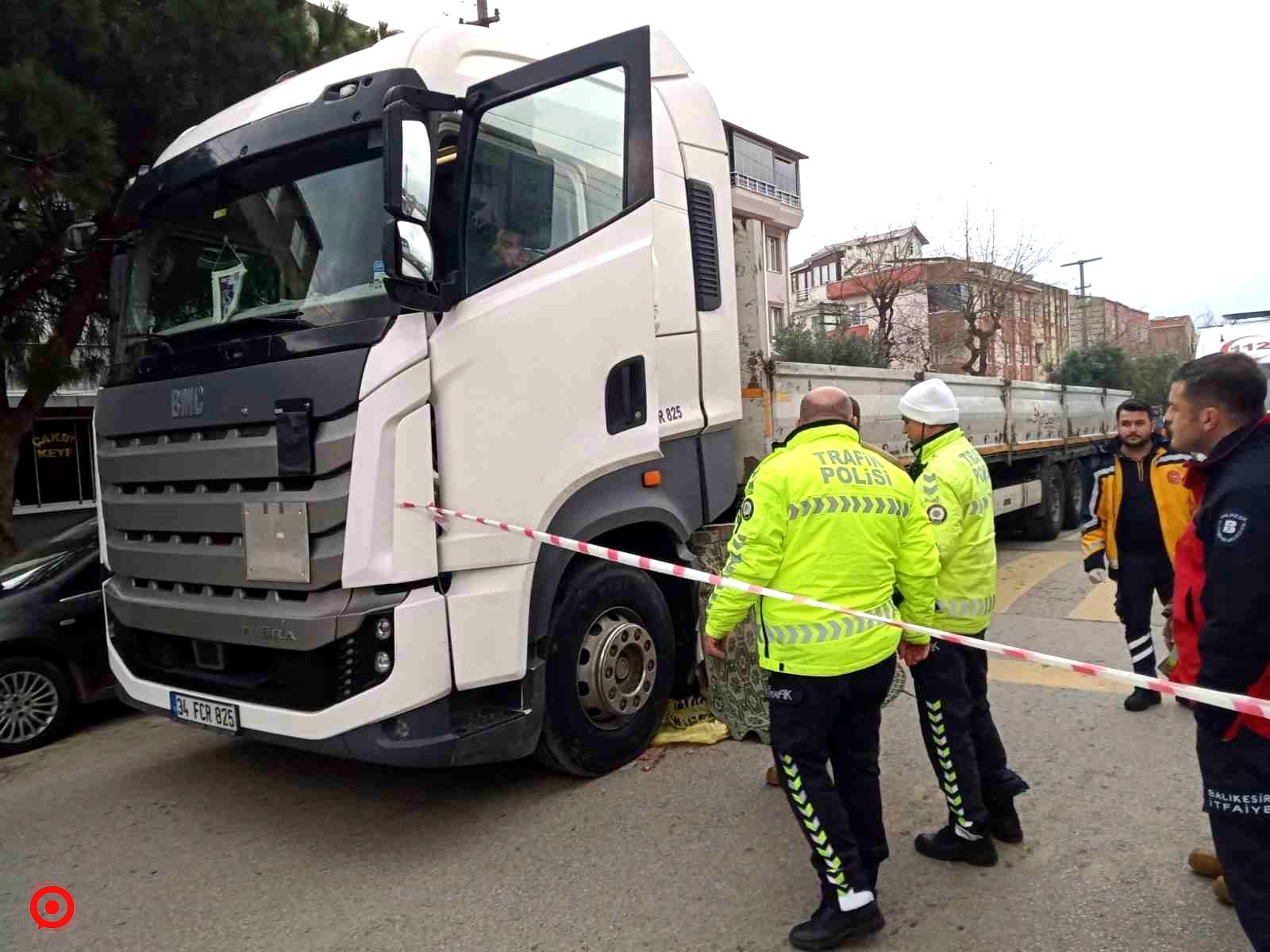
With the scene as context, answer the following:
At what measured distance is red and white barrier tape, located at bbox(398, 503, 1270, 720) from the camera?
2172mm

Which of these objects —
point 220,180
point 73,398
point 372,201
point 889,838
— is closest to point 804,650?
point 889,838

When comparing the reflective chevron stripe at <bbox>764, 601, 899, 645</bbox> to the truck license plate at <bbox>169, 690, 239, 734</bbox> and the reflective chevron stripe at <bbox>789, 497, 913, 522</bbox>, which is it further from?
the truck license plate at <bbox>169, 690, 239, 734</bbox>

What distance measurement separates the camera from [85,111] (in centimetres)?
615

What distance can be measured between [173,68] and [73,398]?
9.36 metres

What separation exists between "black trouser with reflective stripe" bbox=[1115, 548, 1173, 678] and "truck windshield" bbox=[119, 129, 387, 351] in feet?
14.2

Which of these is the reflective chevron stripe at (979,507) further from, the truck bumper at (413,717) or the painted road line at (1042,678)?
the painted road line at (1042,678)

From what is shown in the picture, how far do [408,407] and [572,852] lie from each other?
1.90 metres

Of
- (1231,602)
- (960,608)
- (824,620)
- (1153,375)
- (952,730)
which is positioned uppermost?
(1153,375)

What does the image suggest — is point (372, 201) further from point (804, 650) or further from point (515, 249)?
point (804, 650)

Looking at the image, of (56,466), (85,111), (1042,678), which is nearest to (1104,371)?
(1042,678)

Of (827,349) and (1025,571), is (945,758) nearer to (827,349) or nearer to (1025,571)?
(1025,571)

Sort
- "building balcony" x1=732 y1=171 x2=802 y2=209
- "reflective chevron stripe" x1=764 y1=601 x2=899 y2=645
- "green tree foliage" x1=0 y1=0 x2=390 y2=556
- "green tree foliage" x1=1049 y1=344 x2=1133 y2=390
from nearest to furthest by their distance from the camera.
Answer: "reflective chevron stripe" x1=764 y1=601 x2=899 y2=645 → "green tree foliage" x1=0 y1=0 x2=390 y2=556 → "green tree foliage" x1=1049 y1=344 x2=1133 y2=390 → "building balcony" x1=732 y1=171 x2=802 y2=209

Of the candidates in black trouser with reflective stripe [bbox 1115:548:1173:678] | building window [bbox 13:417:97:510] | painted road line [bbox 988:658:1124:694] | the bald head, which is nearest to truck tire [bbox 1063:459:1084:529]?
painted road line [bbox 988:658:1124:694]

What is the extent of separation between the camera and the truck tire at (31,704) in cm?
537
